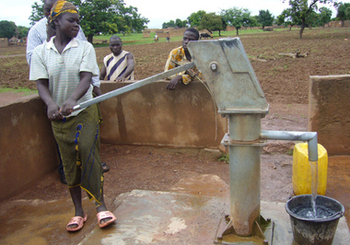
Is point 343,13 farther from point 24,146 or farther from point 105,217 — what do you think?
point 105,217

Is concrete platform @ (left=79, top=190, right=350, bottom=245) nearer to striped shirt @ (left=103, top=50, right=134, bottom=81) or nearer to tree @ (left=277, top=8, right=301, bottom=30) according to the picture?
striped shirt @ (left=103, top=50, right=134, bottom=81)

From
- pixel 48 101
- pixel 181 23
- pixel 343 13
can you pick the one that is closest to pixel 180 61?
pixel 48 101

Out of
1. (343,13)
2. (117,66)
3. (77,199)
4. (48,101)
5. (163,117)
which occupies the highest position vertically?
(343,13)

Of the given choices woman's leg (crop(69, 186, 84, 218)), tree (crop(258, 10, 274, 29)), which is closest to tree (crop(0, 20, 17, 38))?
tree (crop(258, 10, 274, 29))

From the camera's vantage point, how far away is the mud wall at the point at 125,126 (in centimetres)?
325

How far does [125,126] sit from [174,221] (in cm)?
223

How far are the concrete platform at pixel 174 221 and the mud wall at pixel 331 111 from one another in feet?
5.83

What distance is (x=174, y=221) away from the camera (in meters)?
2.42

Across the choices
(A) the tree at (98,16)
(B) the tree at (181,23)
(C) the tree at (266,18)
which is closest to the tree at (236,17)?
(C) the tree at (266,18)

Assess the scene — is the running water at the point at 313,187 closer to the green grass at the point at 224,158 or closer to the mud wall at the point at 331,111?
the green grass at the point at 224,158

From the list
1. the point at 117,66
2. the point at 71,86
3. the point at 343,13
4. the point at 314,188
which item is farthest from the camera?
the point at 343,13

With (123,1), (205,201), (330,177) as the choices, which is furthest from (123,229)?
(123,1)

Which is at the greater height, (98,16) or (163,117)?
(98,16)

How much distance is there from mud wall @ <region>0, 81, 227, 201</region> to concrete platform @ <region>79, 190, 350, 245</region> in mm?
1095
